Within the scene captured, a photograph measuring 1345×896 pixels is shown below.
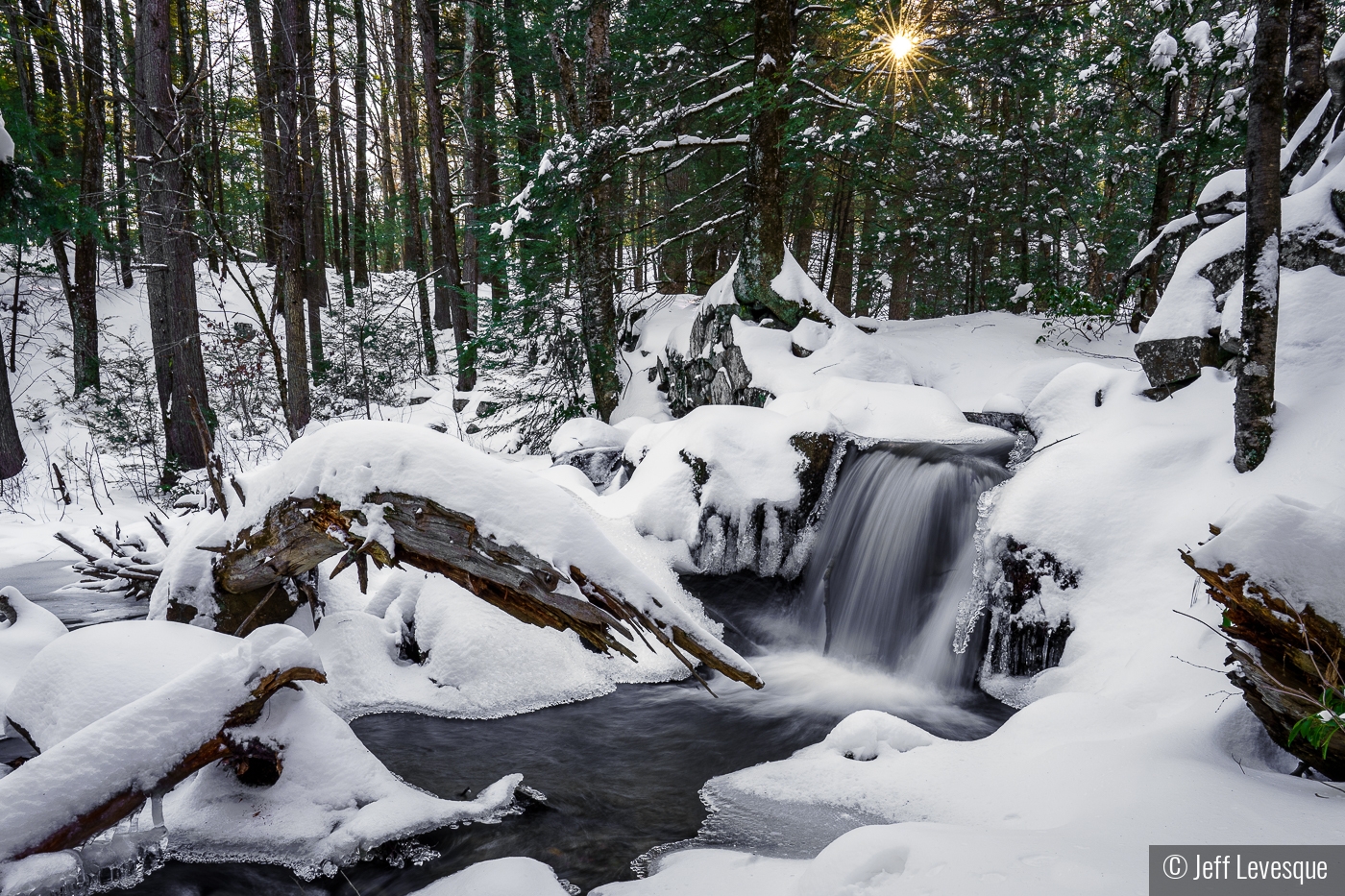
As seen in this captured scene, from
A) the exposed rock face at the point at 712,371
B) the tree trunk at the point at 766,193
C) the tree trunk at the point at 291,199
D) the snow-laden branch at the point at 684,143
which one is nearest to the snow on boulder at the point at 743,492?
the exposed rock face at the point at 712,371

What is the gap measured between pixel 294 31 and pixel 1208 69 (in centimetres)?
966

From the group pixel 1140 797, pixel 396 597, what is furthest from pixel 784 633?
pixel 1140 797

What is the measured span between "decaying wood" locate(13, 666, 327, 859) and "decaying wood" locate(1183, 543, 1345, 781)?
3272 mm

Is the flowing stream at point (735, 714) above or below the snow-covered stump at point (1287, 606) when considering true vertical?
below

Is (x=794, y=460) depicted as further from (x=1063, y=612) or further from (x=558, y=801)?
(x=558, y=801)

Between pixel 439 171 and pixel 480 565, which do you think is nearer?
pixel 480 565

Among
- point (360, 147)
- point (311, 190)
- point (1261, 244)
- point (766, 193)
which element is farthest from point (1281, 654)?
point (360, 147)

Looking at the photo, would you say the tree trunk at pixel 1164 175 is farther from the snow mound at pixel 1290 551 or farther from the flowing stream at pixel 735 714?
the snow mound at pixel 1290 551

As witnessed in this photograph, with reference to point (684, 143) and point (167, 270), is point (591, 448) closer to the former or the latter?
point (684, 143)

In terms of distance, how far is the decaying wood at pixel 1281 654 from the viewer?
7.20 ft

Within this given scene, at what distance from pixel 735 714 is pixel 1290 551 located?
3.08 m

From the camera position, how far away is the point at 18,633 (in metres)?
3.96

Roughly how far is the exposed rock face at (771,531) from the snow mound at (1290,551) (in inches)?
149

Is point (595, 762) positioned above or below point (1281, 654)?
below
